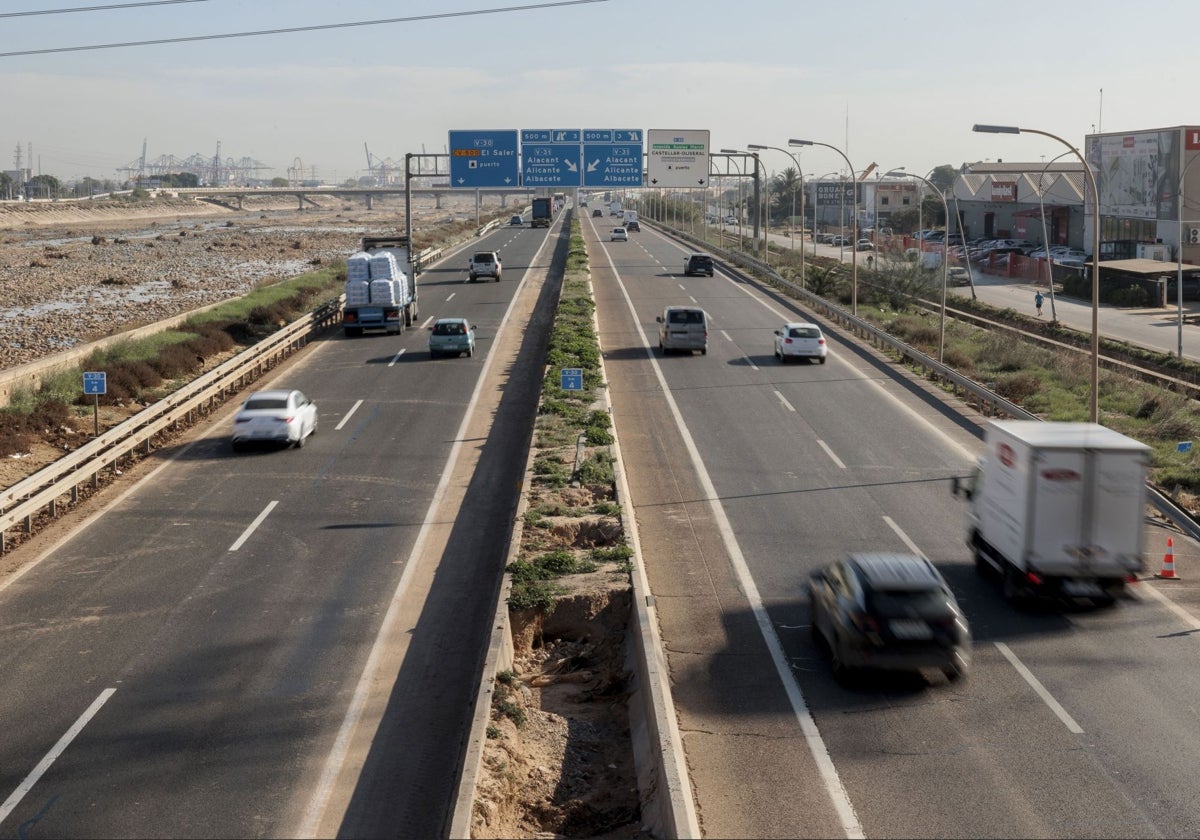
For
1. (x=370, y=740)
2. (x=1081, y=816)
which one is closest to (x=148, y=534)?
(x=370, y=740)

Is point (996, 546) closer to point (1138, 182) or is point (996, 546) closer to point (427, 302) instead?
point (427, 302)

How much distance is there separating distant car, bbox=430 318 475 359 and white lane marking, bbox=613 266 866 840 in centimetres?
1427

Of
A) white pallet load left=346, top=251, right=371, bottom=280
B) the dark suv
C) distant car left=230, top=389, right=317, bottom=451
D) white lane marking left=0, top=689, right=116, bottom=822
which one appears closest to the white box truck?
white lane marking left=0, top=689, right=116, bottom=822

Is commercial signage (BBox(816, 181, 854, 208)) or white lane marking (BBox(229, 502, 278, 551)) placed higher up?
commercial signage (BBox(816, 181, 854, 208))

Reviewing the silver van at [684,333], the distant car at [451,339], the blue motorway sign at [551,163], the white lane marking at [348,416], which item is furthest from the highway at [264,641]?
the blue motorway sign at [551,163]

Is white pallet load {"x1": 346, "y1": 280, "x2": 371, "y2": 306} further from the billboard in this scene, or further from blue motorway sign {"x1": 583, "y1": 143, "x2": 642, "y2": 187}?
the billboard

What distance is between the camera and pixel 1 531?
20422 mm

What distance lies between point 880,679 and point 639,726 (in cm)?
316

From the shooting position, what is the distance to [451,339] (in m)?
41.7

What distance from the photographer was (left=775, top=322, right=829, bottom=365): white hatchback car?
4094 centimetres

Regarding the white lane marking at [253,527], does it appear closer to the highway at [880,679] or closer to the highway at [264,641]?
the highway at [264,641]

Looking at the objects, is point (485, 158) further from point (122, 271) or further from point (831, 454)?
point (122, 271)

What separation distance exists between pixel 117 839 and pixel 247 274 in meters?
85.4

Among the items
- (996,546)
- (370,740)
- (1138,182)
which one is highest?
(1138,182)
